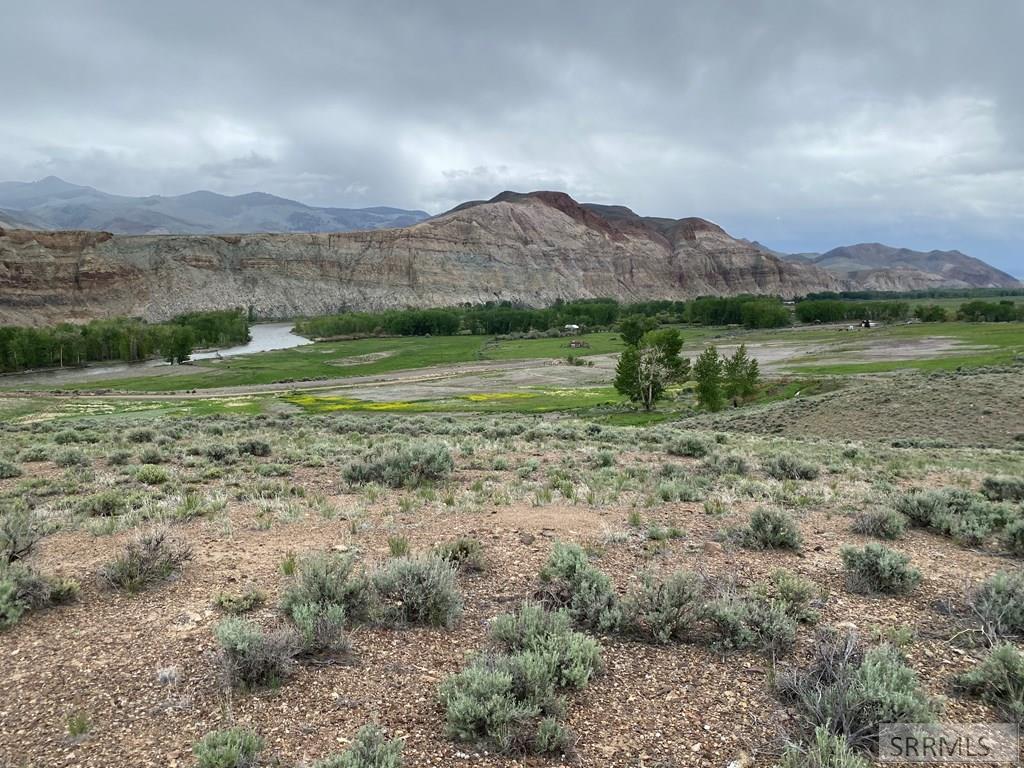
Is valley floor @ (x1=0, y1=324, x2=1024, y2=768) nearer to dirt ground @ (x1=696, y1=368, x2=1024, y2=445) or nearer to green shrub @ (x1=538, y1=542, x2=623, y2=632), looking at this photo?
green shrub @ (x1=538, y1=542, x2=623, y2=632)

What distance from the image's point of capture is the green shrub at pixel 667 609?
5.77 m

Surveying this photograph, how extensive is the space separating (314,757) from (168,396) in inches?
2736

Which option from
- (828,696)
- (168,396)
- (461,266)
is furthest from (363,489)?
(461,266)

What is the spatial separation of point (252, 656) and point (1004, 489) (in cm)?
1430

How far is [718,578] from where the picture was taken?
22.8 feet

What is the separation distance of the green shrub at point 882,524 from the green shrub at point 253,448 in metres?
14.5

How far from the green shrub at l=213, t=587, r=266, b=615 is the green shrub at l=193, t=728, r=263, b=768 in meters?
2.07

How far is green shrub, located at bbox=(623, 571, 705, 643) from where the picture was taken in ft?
18.9

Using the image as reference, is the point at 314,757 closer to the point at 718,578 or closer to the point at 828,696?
the point at 828,696

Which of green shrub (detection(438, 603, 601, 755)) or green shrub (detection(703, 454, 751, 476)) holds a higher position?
green shrub (detection(438, 603, 601, 755))

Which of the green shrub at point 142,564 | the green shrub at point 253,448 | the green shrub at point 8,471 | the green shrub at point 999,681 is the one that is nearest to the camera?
the green shrub at point 999,681

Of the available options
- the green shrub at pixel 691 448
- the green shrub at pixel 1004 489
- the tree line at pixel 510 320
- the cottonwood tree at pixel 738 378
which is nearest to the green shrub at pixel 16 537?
the green shrub at pixel 691 448

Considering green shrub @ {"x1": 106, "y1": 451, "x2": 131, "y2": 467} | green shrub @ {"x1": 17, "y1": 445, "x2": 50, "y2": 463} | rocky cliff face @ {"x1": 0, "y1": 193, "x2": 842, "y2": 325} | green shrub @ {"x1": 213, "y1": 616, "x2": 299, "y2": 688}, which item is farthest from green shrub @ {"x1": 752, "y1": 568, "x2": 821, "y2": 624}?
rocky cliff face @ {"x1": 0, "y1": 193, "x2": 842, "y2": 325}

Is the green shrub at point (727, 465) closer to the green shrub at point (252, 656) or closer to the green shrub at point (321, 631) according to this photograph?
the green shrub at point (321, 631)
